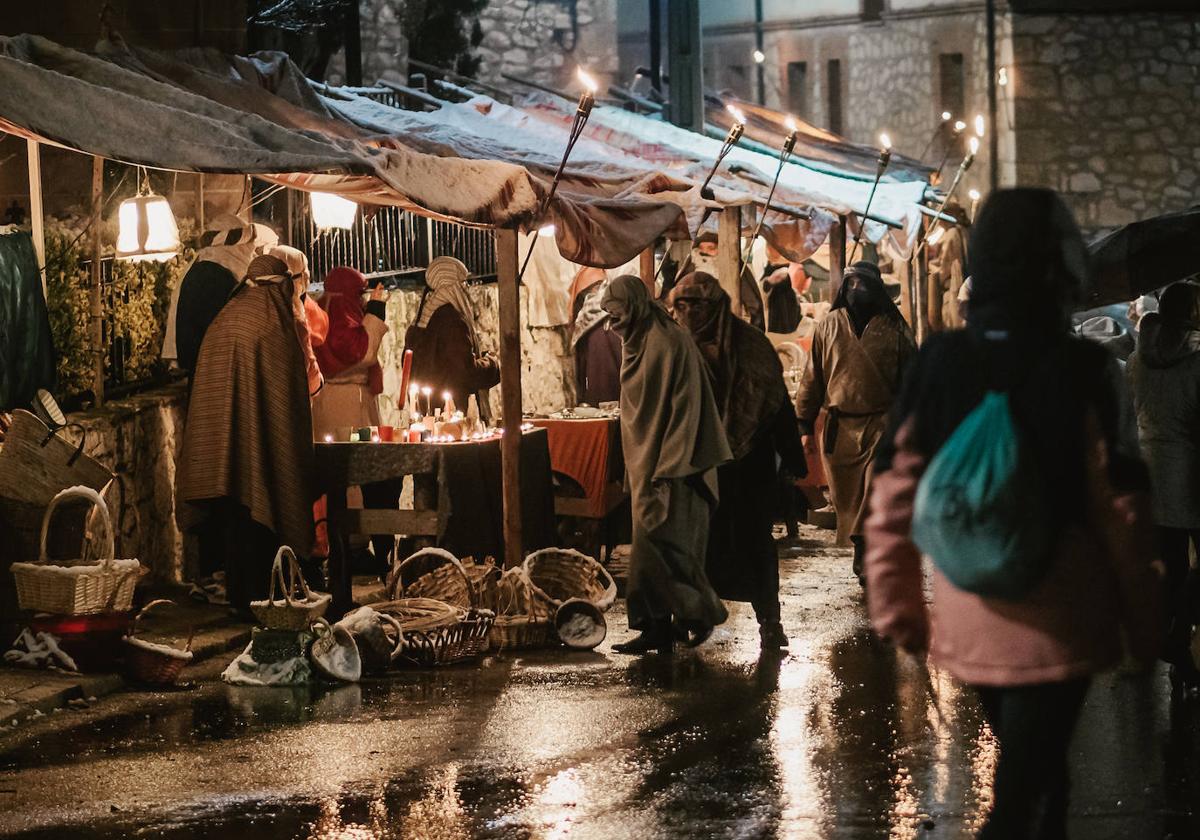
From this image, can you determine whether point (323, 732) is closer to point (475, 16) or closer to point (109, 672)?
point (109, 672)

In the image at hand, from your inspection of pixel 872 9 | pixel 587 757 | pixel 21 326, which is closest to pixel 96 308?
pixel 21 326

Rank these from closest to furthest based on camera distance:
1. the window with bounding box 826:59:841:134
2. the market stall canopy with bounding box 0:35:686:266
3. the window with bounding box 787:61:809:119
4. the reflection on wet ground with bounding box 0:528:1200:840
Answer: the reflection on wet ground with bounding box 0:528:1200:840, the market stall canopy with bounding box 0:35:686:266, the window with bounding box 826:59:841:134, the window with bounding box 787:61:809:119

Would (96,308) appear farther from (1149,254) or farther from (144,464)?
(1149,254)

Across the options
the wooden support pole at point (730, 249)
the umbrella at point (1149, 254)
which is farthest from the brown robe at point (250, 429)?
the wooden support pole at point (730, 249)

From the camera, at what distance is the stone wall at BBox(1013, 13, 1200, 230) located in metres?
33.0

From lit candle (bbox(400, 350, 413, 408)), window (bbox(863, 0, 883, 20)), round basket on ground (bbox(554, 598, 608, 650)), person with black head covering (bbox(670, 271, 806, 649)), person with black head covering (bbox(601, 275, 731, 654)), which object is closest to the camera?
person with black head covering (bbox(601, 275, 731, 654))

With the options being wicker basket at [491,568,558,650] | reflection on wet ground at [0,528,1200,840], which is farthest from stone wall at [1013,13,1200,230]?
reflection on wet ground at [0,528,1200,840]

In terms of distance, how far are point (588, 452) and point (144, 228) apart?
3.67 m

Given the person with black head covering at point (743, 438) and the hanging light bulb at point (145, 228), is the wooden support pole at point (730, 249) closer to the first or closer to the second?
the person with black head covering at point (743, 438)

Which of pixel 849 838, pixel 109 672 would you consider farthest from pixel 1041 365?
pixel 109 672

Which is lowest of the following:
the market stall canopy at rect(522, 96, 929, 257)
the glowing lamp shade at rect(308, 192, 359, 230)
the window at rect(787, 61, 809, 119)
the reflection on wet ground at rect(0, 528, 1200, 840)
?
the reflection on wet ground at rect(0, 528, 1200, 840)

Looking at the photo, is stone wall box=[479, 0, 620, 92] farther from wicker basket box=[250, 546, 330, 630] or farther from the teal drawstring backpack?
the teal drawstring backpack

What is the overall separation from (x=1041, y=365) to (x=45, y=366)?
7217 millimetres

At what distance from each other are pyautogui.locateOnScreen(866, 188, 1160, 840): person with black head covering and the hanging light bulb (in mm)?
7781
